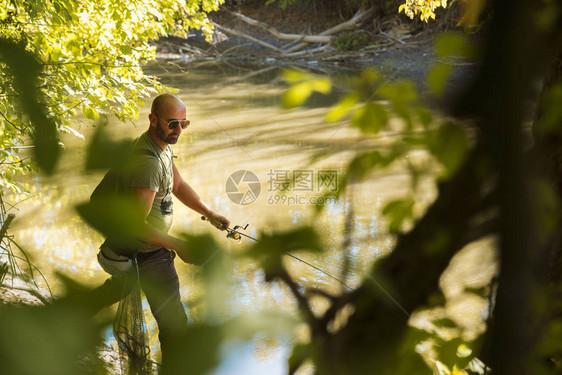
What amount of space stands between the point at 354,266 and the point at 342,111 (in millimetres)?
155

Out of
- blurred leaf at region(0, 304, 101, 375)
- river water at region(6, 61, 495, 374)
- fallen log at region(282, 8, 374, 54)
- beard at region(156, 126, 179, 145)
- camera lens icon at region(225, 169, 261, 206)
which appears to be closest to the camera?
blurred leaf at region(0, 304, 101, 375)

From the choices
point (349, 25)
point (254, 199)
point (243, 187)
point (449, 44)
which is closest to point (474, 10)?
point (449, 44)

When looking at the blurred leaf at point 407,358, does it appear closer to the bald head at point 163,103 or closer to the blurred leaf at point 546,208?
Answer: the blurred leaf at point 546,208

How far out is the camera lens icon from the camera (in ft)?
21.4

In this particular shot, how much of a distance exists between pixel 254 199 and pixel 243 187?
460mm

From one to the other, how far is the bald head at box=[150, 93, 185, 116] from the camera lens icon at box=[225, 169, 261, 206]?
3.55 m

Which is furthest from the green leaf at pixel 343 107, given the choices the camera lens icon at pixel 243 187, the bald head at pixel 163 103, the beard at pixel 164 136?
the camera lens icon at pixel 243 187

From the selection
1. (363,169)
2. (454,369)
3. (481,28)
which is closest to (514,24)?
(481,28)

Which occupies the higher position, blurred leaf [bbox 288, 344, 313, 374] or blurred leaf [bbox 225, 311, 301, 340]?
blurred leaf [bbox 225, 311, 301, 340]

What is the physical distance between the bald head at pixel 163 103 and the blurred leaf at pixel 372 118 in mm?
2253

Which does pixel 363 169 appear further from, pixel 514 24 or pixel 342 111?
pixel 514 24

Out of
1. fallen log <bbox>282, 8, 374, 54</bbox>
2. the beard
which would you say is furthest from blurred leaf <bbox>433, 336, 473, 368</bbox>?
fallen log <bbox>282, 8, 374, 54</bbox>

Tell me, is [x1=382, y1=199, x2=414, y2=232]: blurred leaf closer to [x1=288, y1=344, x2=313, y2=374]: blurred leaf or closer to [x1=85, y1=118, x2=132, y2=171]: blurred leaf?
[x1=288, y1=344, x2=313, y2=374]: blurred leaf

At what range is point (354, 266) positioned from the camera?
583mm
